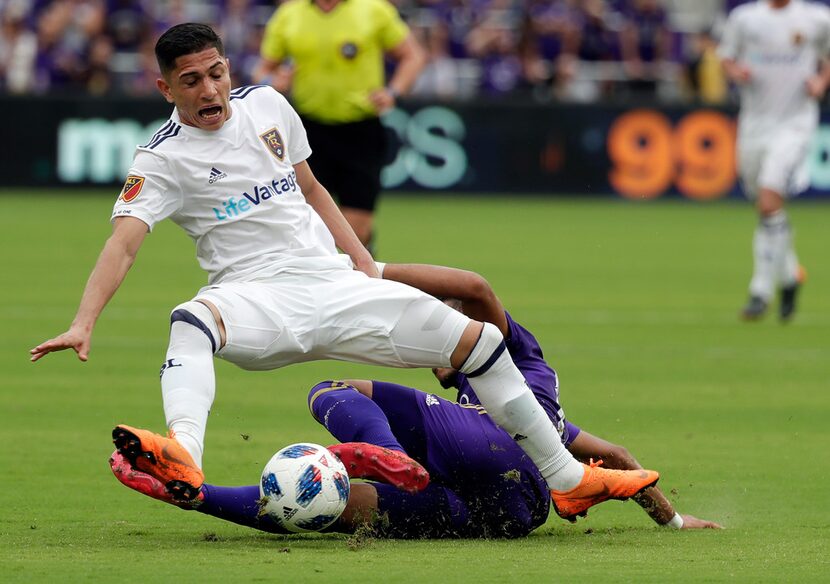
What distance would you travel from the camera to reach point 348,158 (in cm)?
1270

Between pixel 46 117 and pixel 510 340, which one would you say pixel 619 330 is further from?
pixel 46 117

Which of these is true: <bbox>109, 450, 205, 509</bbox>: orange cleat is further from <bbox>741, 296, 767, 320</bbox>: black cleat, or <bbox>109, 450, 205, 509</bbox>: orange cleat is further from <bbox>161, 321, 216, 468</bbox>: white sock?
<bbox>741, 296, 767, 320</bbox>: black cleat

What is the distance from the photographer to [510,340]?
6539mm

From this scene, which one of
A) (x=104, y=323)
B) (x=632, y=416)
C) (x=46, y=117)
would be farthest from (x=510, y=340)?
(x=46, y=117)

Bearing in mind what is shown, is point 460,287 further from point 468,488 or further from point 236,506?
point 236,506

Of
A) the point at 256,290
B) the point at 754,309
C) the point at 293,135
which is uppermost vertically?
the point at 293,135

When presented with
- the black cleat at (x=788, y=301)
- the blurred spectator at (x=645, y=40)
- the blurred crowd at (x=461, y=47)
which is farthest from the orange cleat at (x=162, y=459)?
the blurred spectator at (x=645, y=40)

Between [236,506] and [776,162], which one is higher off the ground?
[236,506]

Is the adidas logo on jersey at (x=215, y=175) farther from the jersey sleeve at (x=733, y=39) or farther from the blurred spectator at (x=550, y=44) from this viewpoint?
the blurred spectator at (x=550, y=44)

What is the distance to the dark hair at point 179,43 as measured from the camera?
600 cm

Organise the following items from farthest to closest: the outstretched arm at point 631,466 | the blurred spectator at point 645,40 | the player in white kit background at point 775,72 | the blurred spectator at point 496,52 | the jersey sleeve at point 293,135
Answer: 1. the blurred spectator at point 645,40
2. the blurred spectator at point 496,52
3. the player in white kit background at point 775,72
4. the jersey sleeve at point 293,135
5. the outstretched arm at point 631,466

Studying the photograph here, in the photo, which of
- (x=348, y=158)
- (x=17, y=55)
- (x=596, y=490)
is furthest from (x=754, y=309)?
(x=17, y=55)

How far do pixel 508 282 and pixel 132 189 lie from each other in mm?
9788

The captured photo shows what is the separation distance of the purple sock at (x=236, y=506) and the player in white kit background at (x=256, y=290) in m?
0.35
